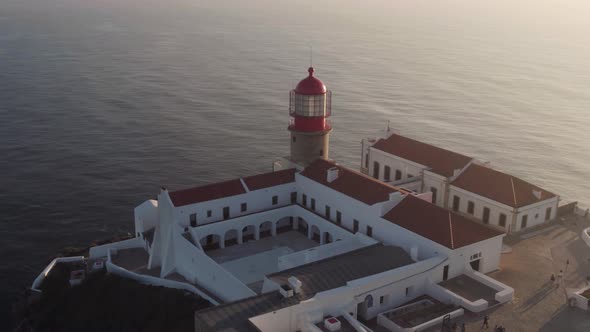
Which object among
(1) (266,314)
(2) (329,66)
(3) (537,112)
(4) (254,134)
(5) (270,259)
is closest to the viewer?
(1) (266,314)

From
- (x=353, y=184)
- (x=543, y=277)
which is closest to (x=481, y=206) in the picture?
(x=543, y=277)

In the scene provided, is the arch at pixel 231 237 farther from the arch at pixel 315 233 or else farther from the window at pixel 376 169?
the window at pixel 376 169

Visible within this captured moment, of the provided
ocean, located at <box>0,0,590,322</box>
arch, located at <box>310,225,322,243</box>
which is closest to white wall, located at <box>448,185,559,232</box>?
arch, located at <box>310,225,322,243</box>

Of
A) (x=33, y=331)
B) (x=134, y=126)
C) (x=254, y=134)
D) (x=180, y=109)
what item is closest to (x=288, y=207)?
(x=33, y=331)

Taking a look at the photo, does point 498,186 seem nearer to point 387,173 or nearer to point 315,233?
point 387,173

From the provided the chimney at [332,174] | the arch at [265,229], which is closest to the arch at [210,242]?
the arch at [265,229]

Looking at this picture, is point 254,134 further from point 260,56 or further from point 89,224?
point 260,56
